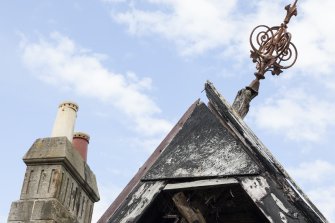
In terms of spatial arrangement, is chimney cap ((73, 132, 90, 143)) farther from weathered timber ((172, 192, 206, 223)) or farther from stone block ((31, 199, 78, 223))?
weathered timber ((172, 192, 206, 223))

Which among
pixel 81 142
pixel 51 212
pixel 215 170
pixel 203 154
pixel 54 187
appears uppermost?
pixel 81 142

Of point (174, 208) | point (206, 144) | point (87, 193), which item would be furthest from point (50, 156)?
point (206, 144)

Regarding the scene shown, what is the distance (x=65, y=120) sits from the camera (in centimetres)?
594

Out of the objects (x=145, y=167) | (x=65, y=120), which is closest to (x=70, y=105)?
(x=65, y=120)

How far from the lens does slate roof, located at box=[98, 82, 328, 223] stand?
2578mm

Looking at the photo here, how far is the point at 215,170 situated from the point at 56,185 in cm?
293

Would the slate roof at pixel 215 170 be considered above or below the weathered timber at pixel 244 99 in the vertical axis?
below

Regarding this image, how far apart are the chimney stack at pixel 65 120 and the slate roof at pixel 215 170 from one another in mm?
2863

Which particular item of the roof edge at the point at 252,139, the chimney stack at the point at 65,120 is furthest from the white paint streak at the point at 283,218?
the chimney stack at the point at 65,120

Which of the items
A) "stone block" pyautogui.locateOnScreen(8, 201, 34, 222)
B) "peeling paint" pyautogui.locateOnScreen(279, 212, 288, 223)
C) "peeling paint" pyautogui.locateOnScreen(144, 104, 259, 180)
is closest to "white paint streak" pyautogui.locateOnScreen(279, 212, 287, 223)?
"peeling paint" pyautogui.locateOnScreen(279, 212, 288, 223)

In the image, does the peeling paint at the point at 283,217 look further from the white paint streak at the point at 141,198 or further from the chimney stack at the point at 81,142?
the chimney stack at the point at 81,142

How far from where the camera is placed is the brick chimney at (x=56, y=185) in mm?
5309

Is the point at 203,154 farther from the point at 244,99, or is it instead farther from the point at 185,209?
the point at 244,99

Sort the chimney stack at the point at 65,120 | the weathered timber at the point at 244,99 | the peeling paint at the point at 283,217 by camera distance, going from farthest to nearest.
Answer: the weathered timber at the point at 244,99
the chimney stack at the point at 65,120
the peeling paint at the point at 283,217
